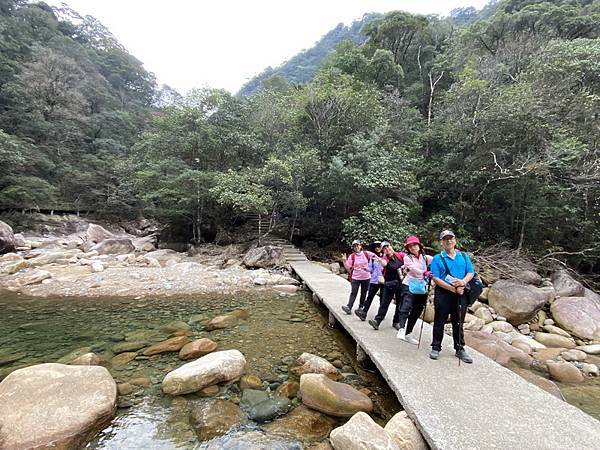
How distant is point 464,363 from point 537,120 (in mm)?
9937

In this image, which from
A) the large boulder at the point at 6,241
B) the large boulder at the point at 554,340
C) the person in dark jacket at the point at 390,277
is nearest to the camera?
the person in dark jacket at the point at 390,277

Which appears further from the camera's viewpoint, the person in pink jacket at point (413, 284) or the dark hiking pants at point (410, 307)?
the dark hiking pants at point (410, 307)

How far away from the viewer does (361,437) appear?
97.7 inches

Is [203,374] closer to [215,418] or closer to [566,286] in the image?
[215,418]

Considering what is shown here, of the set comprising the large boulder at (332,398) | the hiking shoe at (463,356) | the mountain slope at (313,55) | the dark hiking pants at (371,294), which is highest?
the mountain slope at (313,55)

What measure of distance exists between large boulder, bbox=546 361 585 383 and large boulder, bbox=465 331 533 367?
34 cm

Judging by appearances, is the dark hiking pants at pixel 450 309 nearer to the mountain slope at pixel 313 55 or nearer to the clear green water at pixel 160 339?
the clear green water at pixel 160 339

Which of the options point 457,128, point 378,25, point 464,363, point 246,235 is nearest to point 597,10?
point 378,25

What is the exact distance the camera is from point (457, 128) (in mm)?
11641

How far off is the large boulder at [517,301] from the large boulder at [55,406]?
866cm

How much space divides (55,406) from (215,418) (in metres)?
1.58

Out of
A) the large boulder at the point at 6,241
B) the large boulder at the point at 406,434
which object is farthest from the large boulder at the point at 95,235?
the large boulder at the point at 406,434

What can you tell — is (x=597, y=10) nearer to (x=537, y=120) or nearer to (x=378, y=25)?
(x=378, y=25)

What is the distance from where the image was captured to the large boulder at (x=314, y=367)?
4211 millimetres
